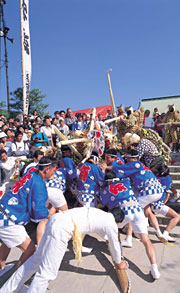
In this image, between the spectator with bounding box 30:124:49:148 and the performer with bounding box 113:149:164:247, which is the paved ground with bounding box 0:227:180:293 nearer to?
the performer with bounding box 113:149:164:247

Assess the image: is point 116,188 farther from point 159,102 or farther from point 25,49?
point 159,102

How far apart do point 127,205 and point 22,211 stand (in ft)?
4.57

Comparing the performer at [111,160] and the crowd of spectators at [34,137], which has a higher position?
the crowd of spectators at [34,137]

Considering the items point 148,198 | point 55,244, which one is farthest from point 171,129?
point 55,244

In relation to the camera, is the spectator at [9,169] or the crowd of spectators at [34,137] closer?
the spectator at [9,169]

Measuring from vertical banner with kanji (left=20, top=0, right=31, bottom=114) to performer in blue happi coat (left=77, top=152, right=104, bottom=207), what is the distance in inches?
265

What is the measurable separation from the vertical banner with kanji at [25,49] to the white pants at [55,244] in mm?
8010

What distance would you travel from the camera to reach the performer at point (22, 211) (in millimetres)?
2490

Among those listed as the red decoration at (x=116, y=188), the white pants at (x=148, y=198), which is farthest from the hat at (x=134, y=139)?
the red decoration at (x=116, y=188)

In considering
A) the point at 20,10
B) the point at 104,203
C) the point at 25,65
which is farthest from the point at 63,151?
the point at 20,10

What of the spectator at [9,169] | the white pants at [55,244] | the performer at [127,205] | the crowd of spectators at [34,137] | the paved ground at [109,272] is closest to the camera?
the white pants at [55,244]

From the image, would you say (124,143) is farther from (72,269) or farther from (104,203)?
(72,269)

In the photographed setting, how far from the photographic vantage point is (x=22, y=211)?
2561 mm

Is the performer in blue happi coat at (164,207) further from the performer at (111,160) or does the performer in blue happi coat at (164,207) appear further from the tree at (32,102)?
the tree at (32,102)
